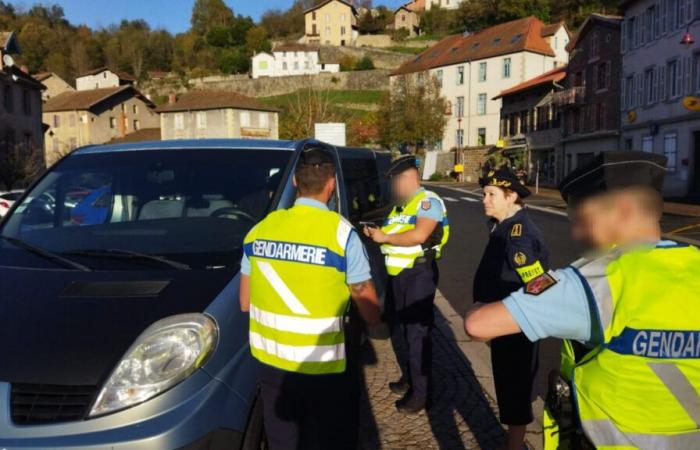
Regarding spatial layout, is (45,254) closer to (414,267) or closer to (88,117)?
(414,267)

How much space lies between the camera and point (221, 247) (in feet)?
10.2

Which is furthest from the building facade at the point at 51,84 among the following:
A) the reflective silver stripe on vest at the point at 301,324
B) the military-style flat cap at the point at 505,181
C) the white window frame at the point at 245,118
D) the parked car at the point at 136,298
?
the reflective silver stripe on vest at the point at 301,324

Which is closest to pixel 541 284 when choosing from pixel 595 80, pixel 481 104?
pixel 595 80

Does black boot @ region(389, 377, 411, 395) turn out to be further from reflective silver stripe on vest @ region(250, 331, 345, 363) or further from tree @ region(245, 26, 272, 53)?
tree @ region(245, 26, 272, 53)

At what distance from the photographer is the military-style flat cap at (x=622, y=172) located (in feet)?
4.95

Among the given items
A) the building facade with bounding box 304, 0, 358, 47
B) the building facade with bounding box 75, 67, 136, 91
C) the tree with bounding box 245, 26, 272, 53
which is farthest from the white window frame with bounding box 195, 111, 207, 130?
the building facade with bounding box 304, 0, 358, 47

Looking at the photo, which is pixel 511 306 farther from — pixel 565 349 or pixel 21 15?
pixel 21 15

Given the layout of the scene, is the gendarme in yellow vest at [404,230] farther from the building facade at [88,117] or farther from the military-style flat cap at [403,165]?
the building facade at [88,117]

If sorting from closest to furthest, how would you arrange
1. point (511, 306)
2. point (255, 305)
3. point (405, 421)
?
1. point (511, 306)
2. point (255, 305)
3. point (405, 421)

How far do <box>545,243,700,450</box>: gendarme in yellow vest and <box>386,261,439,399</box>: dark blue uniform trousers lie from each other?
8.86 feet

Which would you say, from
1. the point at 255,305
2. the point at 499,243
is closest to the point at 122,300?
the point at 255,305

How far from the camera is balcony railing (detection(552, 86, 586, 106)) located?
41.7 metres

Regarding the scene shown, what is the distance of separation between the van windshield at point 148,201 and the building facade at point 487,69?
56560 millimetres

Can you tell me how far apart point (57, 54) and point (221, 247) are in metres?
98.3
